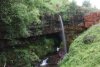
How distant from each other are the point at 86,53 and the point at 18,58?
276 inches

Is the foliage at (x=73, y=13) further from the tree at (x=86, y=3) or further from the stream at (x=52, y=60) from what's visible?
the tree at (x=86, y=3)

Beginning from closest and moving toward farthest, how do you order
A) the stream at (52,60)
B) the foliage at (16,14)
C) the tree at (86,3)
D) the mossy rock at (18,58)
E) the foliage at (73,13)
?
the foliage at (16,14), the mossy rock at (18,58), the stream at (52,60), the foliage at (73,13), the tree at (86,3)

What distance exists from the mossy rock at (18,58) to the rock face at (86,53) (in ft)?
18.6

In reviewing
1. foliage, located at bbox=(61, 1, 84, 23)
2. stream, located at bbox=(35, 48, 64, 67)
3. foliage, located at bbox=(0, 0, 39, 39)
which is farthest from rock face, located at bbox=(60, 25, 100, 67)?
foliage, located at bbox=(61, 1, 84, 23)

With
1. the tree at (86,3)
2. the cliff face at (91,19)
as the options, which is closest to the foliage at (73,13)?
the cliff face at (91,19)

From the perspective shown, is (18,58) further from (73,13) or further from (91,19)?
(73,13)

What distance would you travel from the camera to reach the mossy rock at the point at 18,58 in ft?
42.6

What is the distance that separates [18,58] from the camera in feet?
43.0

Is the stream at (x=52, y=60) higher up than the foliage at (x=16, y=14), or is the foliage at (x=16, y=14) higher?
the foliage at (x=16, y=14)

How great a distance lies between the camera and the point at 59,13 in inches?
655

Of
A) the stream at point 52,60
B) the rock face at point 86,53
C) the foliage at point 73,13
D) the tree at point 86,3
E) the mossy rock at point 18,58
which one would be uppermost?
the tree at point 86,3

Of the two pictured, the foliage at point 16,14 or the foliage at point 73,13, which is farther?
the foliage at point 73,13

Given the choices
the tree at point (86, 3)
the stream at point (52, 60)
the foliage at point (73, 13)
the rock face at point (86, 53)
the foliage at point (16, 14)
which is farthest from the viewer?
the tree at point (86, 3)

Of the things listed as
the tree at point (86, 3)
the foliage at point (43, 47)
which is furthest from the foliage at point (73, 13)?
the tree at point (86, 3)
